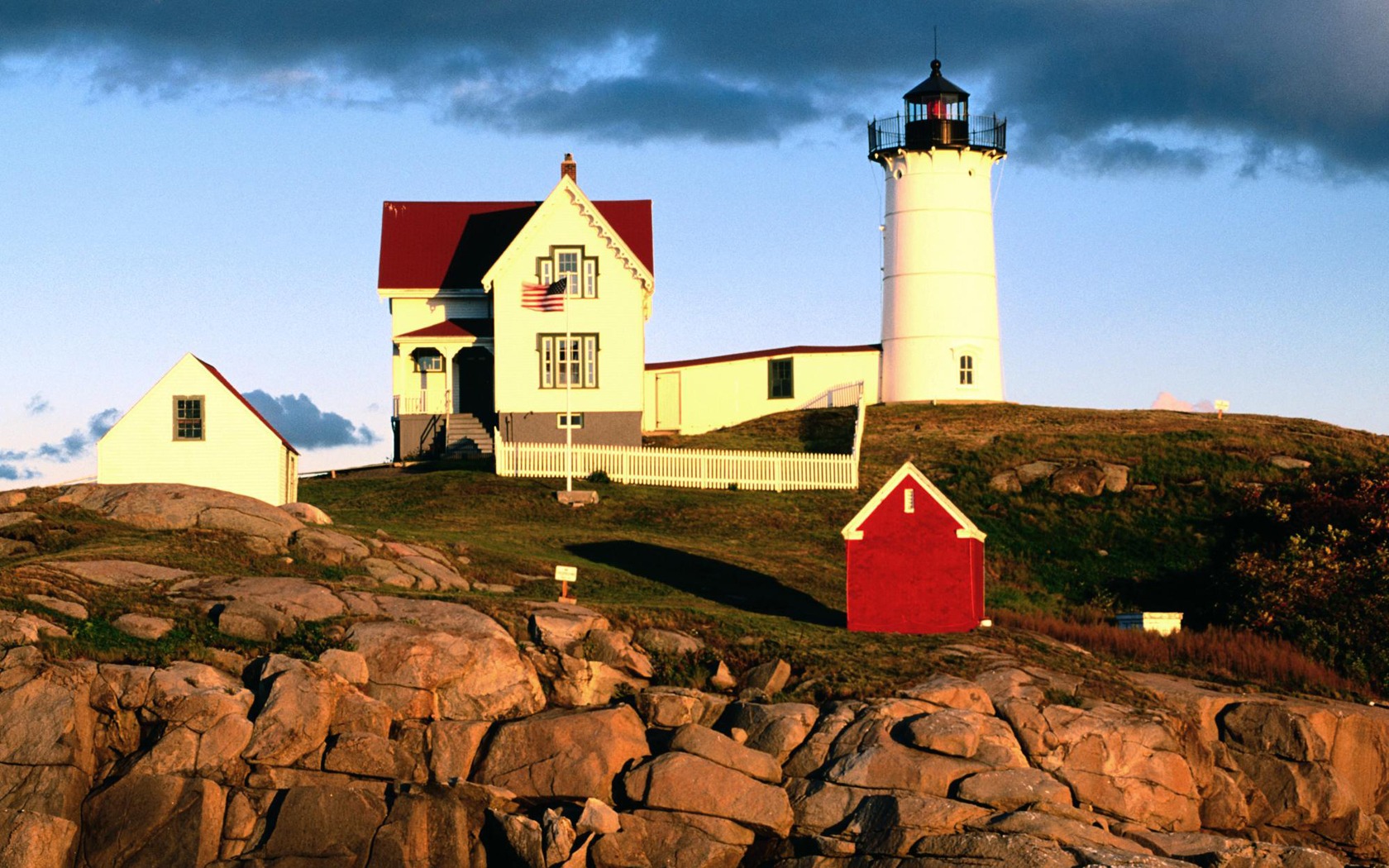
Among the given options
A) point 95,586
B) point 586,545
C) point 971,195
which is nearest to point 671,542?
point 586,545

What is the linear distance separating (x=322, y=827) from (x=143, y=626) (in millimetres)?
4650

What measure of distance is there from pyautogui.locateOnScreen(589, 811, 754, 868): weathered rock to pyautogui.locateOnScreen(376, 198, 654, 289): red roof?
98.6 ft

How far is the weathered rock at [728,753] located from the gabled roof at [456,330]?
2768 centimetres

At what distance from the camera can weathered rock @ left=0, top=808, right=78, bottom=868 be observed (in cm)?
1822

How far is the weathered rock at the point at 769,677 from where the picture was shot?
23078mm

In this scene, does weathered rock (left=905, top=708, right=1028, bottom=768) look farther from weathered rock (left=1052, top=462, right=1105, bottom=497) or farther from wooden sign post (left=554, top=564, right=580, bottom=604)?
weathered rock (left=1052, top=462, right=1105, bottom=497)

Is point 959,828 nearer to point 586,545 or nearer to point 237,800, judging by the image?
point 237,800

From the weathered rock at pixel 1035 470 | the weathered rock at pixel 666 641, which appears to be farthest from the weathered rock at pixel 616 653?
the weathered rock at pixel 1035 470

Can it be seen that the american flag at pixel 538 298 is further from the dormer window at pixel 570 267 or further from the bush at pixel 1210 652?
the bush at pixel 1210 652

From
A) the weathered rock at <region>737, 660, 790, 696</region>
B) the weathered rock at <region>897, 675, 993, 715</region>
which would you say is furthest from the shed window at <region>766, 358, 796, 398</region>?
the weathered rock at <region>897, 675, 993, 715</region>

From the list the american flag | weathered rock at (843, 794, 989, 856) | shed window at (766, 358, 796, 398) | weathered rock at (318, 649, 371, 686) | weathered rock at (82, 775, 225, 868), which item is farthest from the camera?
shed window at (766, 358, 796, 398)

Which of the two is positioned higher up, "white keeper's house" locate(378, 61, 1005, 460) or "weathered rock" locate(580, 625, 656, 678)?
"white keeper's house" locate(378, 61, 1005, 460)

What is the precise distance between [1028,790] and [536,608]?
8201 mm

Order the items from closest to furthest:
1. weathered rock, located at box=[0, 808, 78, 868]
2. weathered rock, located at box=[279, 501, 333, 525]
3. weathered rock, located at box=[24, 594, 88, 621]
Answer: weathered rock, located at box=[0, 808, 78, 868]
weathered rock, located at box=[24, 594, 88, 621]
weathered rock, located at box=[279, 501, 333, 525]
